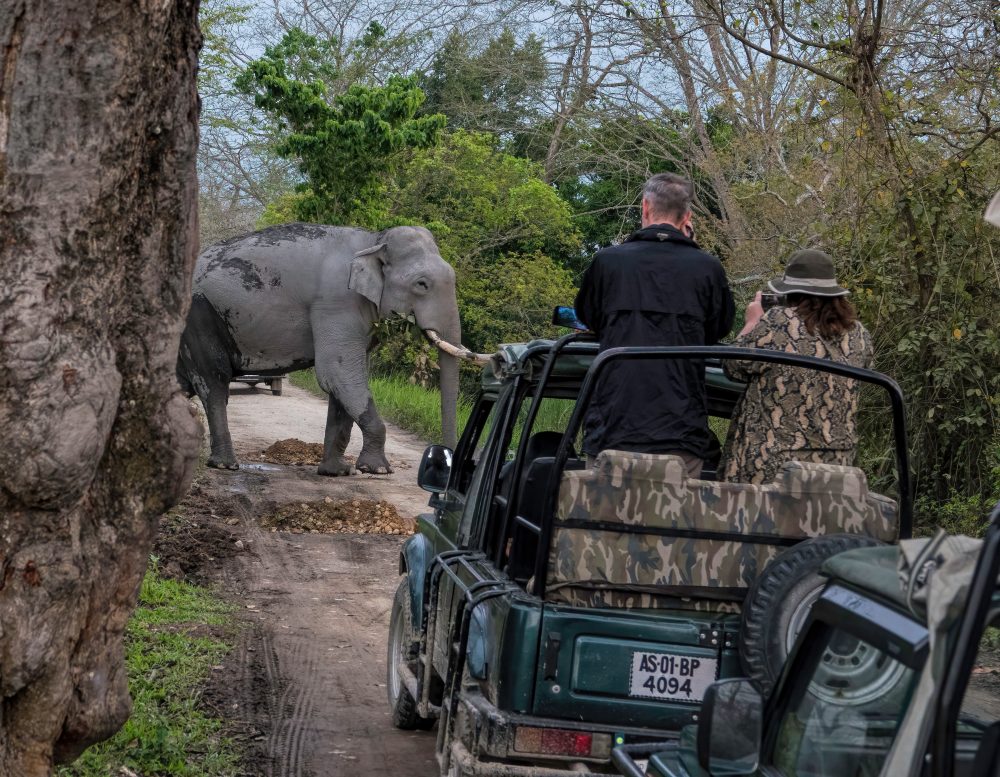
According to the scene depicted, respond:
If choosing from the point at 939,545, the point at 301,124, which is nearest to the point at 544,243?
the point at 301,124

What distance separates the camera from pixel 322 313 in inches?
562

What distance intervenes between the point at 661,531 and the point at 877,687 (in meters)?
1.77

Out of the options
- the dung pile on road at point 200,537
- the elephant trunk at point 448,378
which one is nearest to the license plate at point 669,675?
the dung pile on road at point 200,537

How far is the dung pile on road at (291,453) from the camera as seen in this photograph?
48.2ft

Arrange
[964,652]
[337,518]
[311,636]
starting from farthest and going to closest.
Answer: [337,518] → [311,636] → [964,652]

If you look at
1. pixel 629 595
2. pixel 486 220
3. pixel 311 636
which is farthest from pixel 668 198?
pixel 486 220

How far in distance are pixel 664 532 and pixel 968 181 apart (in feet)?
21.0

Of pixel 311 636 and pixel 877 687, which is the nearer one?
pixel 877 687

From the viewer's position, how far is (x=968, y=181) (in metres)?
9.56

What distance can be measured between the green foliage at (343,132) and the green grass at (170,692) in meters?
11.1

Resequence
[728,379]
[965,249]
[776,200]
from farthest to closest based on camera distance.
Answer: [776,200] < [965,249] < [728,379]

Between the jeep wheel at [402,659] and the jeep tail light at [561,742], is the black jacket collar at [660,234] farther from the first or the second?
the jeep tail light at [561,742]

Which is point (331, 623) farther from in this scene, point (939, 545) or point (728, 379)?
point (939, 545)

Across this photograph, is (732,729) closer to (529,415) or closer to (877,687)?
(877,687)
